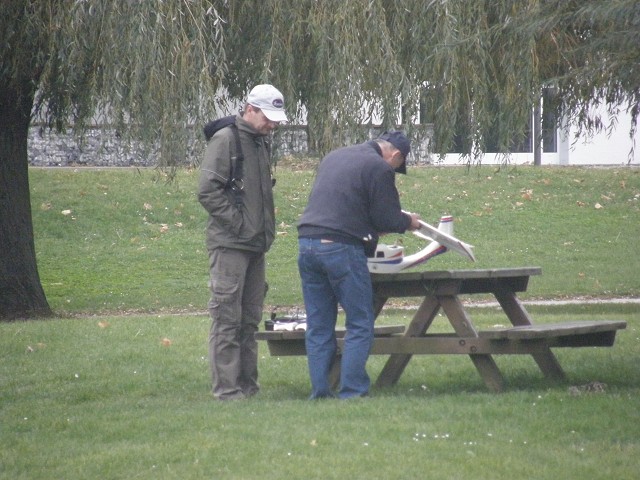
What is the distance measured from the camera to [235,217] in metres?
6.82

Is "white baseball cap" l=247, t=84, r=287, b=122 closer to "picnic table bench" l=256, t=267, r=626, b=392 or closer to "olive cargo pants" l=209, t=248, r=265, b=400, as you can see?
"olive cargo pants" l=209, t=248, r=265, b=400

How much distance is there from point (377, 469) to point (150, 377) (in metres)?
3.31

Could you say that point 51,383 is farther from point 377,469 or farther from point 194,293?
point 194,293

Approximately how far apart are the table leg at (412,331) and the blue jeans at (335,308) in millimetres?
553

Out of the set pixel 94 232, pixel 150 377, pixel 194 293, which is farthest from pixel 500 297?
pixel 94 232

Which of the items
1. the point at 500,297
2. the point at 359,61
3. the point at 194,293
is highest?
the point at 359,61

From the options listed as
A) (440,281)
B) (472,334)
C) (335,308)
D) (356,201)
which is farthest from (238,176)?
(472,334)

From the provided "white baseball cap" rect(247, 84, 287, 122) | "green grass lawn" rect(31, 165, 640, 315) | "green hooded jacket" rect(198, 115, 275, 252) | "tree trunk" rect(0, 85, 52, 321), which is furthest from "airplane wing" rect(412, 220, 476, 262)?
"green grass lawn" rect(31, 165, 640, 315)

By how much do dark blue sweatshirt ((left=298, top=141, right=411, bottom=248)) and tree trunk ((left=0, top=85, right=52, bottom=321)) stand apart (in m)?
6.45

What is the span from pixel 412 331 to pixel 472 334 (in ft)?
1.41

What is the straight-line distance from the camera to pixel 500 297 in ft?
24.9

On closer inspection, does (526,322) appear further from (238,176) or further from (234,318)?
(238,176)

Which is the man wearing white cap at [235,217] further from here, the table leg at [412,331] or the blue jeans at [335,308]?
the table leg at [412,331]

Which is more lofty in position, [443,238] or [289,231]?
[443,238]
